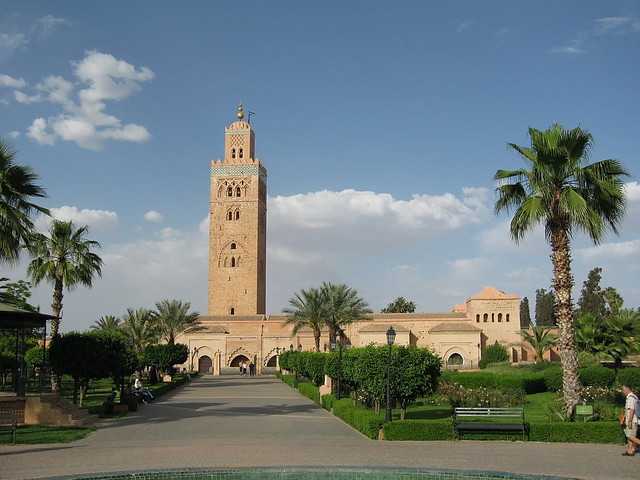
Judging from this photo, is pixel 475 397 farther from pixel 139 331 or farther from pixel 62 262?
pixel 139 331

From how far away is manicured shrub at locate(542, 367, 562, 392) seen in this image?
24.3m

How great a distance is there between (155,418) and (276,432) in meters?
4.52

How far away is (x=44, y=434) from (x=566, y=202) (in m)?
11.9

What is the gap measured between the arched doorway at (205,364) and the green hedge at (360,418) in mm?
35305

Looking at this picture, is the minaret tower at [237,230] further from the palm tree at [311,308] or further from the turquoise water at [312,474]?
the turquoise water at [312,474]

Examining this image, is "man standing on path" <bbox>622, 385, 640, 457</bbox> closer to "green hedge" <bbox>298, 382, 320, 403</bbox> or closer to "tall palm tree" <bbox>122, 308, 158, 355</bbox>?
"green hedge" <bbox>298, 382, 320, 403</bbox>

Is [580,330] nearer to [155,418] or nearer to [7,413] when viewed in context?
[155,418]

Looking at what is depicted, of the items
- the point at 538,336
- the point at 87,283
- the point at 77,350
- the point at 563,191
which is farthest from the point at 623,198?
the point at 538,336

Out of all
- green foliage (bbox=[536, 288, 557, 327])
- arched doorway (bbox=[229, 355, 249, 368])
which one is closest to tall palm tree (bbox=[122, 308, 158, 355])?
arched doorway (bbox=[229, 355, 249, 368])

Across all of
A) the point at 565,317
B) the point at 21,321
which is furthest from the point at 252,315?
the point at 565,317

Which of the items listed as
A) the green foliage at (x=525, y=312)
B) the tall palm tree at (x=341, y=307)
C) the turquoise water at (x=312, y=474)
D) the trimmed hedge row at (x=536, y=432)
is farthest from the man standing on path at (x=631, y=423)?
the green foliage at (x=525, y=312)

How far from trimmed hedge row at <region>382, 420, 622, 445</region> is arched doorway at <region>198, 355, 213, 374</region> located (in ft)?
132

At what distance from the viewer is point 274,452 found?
417 inches

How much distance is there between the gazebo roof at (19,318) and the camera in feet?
46.8
